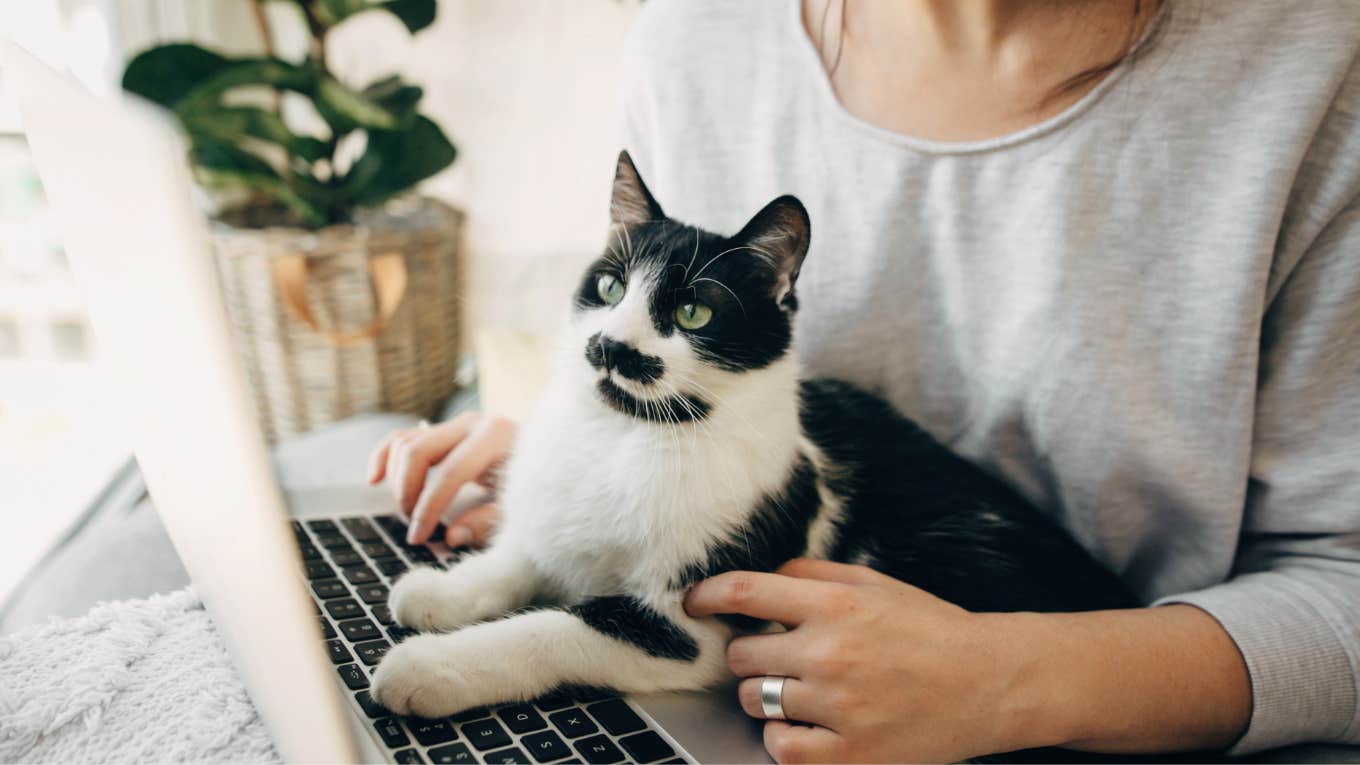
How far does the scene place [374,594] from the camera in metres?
0.77

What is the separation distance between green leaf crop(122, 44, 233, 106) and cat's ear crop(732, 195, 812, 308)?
1466 millimetres

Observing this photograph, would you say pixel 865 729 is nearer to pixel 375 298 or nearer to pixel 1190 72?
pixel 1190 72

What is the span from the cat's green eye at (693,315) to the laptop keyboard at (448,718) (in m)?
0.32

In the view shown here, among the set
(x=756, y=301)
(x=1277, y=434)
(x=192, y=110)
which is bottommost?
(x=1277, y=434)

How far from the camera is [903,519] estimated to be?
873 mm

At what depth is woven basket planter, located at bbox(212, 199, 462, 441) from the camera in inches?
68.1

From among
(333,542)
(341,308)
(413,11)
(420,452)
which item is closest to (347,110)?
(413,11)

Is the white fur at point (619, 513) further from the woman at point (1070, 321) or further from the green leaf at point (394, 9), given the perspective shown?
the green leaf at point (394, 9)

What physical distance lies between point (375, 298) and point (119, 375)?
4.31ft

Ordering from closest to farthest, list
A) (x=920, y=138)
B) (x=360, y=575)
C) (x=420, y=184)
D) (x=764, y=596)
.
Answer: (x=764, y=596), (x=360, y=575), (x=920, y=138), (x=420, y=184)

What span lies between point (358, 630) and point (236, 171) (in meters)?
1.38

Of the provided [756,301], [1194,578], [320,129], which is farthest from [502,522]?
[320,129]

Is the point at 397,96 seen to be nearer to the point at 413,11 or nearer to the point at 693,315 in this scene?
the point at 413,11

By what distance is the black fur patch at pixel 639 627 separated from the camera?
703 mm
